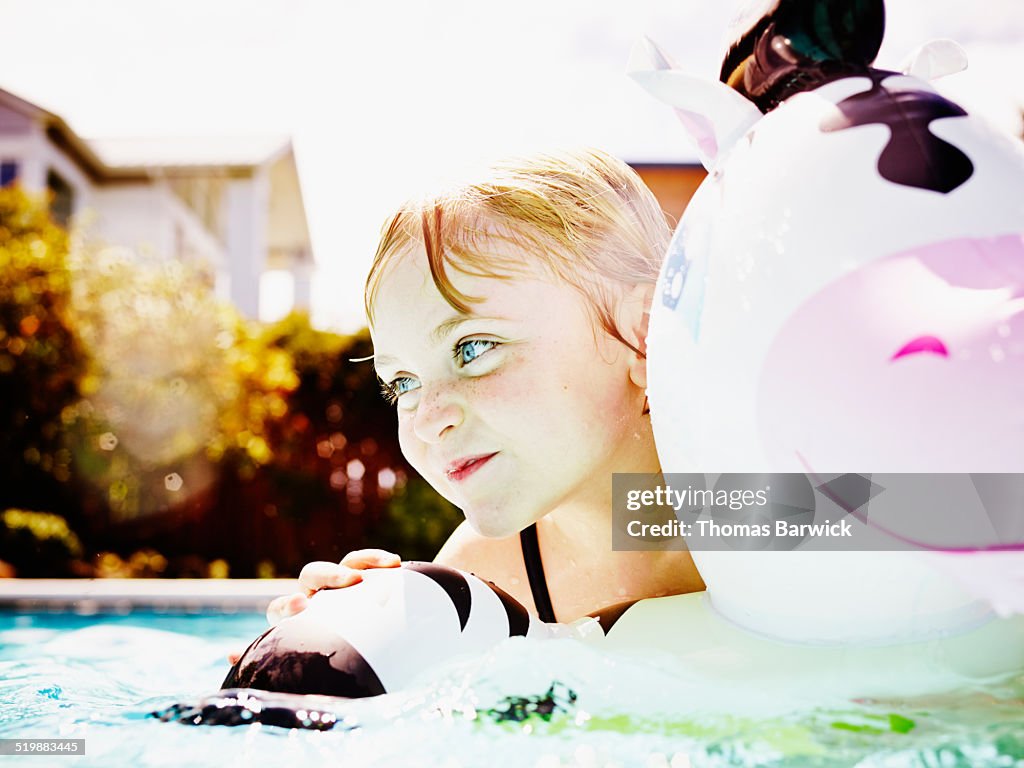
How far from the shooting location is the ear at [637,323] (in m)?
2.21

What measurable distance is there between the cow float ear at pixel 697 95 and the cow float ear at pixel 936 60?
0.35 meters

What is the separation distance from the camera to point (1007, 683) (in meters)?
1.63

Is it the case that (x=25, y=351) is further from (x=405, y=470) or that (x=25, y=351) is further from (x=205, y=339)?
(x=405, y=470)

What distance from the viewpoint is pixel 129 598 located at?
5910 millimetres

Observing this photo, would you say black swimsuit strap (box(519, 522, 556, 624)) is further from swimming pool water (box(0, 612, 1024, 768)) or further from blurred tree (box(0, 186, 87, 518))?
blurred tree (box(0, 186, 87, 518))

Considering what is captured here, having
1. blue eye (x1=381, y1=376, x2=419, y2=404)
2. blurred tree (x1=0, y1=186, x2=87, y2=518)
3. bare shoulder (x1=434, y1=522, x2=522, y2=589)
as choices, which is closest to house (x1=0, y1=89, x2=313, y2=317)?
blurred tree (x1=0, y1=186, x2=87, y2=518)

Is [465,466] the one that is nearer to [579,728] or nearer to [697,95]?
[579,728]

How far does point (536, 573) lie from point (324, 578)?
2.32 feet

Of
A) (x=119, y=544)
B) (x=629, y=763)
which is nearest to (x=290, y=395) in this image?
(x=119, y=544)

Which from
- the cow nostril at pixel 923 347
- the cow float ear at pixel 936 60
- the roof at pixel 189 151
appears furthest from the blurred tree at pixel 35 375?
the roof at pixel 189 151

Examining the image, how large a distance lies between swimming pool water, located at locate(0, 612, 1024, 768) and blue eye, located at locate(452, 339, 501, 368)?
2.00ft

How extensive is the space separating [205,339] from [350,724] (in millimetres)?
9376

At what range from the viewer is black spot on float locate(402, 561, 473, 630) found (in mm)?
1897

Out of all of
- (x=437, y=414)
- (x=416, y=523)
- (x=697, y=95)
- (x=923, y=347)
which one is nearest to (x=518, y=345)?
(x=437, y=414)
